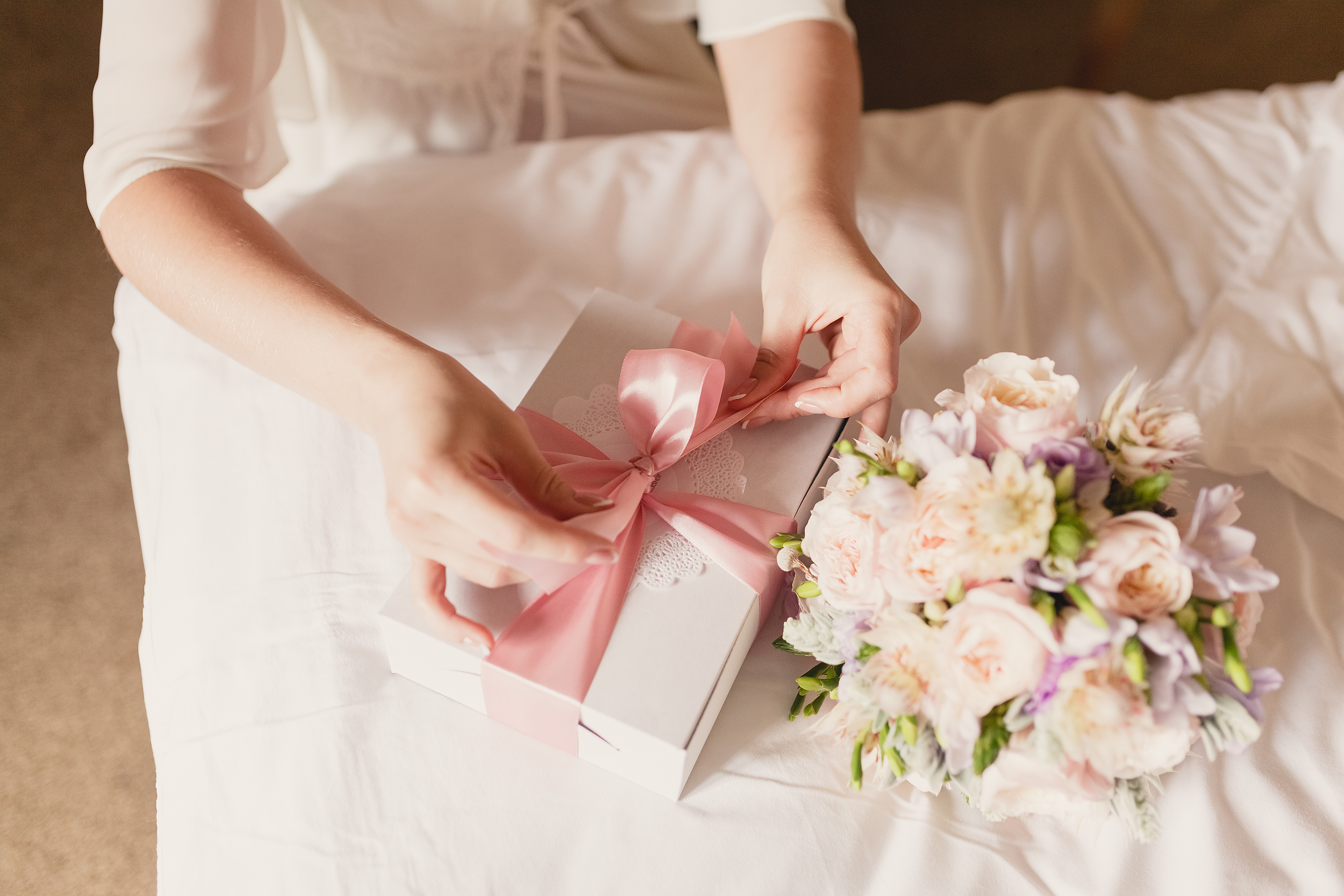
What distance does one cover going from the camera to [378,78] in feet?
3.64

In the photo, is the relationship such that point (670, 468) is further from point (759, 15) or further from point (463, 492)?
point (759, 15)

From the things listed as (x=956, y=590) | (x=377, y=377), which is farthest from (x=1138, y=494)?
(x=377, y=377)

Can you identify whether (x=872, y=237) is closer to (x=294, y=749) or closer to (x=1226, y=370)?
(x=1226, y=370)

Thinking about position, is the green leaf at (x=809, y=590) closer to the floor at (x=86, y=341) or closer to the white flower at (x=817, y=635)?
the white flower at (x=817, y=635)

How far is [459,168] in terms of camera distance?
108 cm

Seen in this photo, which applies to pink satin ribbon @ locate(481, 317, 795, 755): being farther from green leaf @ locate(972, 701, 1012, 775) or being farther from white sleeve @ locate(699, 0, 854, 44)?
white sleeve @ locate(699, 0, 854, 44)

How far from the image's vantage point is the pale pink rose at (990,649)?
524mm

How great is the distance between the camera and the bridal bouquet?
530 mm

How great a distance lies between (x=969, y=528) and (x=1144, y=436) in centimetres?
15

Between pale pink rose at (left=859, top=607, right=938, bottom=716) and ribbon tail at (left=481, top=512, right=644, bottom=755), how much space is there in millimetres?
200

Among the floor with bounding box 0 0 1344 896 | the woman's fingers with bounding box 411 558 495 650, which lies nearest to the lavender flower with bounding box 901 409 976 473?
the woman's fingers with bounding box 411 558 495 650

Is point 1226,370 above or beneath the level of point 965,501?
beneath

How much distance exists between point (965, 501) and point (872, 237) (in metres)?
0.59

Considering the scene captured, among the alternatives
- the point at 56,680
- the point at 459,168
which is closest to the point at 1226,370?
the point at 459,168
